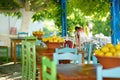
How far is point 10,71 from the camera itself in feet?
23.5

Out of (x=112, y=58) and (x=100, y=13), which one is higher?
(x=100, y=13)

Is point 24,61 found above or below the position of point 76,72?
above

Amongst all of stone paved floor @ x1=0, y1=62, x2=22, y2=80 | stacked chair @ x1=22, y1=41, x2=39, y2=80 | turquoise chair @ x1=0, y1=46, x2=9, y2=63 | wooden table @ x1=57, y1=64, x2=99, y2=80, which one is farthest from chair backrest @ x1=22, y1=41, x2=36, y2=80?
turquoise chair @ x1=0, y1=46, x2=9, y2=63

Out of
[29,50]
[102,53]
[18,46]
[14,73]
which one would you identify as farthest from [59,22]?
[102,53]

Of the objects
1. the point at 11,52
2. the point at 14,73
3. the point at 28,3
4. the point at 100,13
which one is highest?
the point at 28,3

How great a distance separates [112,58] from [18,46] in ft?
22.9

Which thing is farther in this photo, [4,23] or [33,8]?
[4,23]

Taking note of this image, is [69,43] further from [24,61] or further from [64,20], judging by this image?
[24,61]

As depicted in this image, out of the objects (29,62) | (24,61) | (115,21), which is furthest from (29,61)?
(115,21)

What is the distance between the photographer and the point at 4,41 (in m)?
10.1

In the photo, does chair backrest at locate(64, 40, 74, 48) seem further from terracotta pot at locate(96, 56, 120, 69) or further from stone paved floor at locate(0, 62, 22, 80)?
terracotta pot at locate(96, 56, 120, 69)

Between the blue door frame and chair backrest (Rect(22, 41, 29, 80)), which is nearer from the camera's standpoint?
chair backrest (Rect(22, 41, 29, 80))

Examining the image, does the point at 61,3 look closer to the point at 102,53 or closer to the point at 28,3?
the point at 28,3

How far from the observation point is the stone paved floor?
21.0 ft
